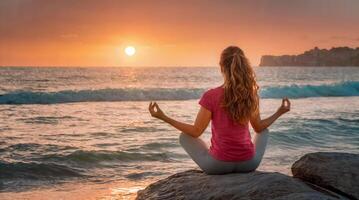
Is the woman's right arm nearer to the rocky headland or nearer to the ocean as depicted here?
the rocky headland

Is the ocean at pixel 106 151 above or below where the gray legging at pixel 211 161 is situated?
below

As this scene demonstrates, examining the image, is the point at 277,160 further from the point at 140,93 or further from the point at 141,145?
the point at 140,93

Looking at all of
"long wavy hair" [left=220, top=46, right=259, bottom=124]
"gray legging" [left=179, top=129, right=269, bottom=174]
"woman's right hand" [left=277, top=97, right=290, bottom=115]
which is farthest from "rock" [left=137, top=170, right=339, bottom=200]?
"woman's right hand" [left=277, top=97, right=290, bottom=115]

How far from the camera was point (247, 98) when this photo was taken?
5602 mm

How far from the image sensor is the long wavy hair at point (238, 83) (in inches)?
216

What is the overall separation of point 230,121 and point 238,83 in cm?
50

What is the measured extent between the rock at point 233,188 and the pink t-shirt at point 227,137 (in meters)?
0.22

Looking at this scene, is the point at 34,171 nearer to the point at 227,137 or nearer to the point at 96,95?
the point at 227,137

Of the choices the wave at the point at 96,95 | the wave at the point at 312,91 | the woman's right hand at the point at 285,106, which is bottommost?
the wave at the point at 312,91

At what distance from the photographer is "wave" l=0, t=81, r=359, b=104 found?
3628cm

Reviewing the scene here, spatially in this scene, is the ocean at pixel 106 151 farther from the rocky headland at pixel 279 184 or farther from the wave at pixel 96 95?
the wave at pixel 96 95

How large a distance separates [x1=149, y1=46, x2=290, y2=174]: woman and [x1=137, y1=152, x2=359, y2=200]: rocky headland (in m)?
0.17

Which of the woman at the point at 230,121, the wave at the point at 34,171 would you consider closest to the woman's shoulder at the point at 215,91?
the woman at the point at 230,121

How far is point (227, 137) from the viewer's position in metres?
5.85
